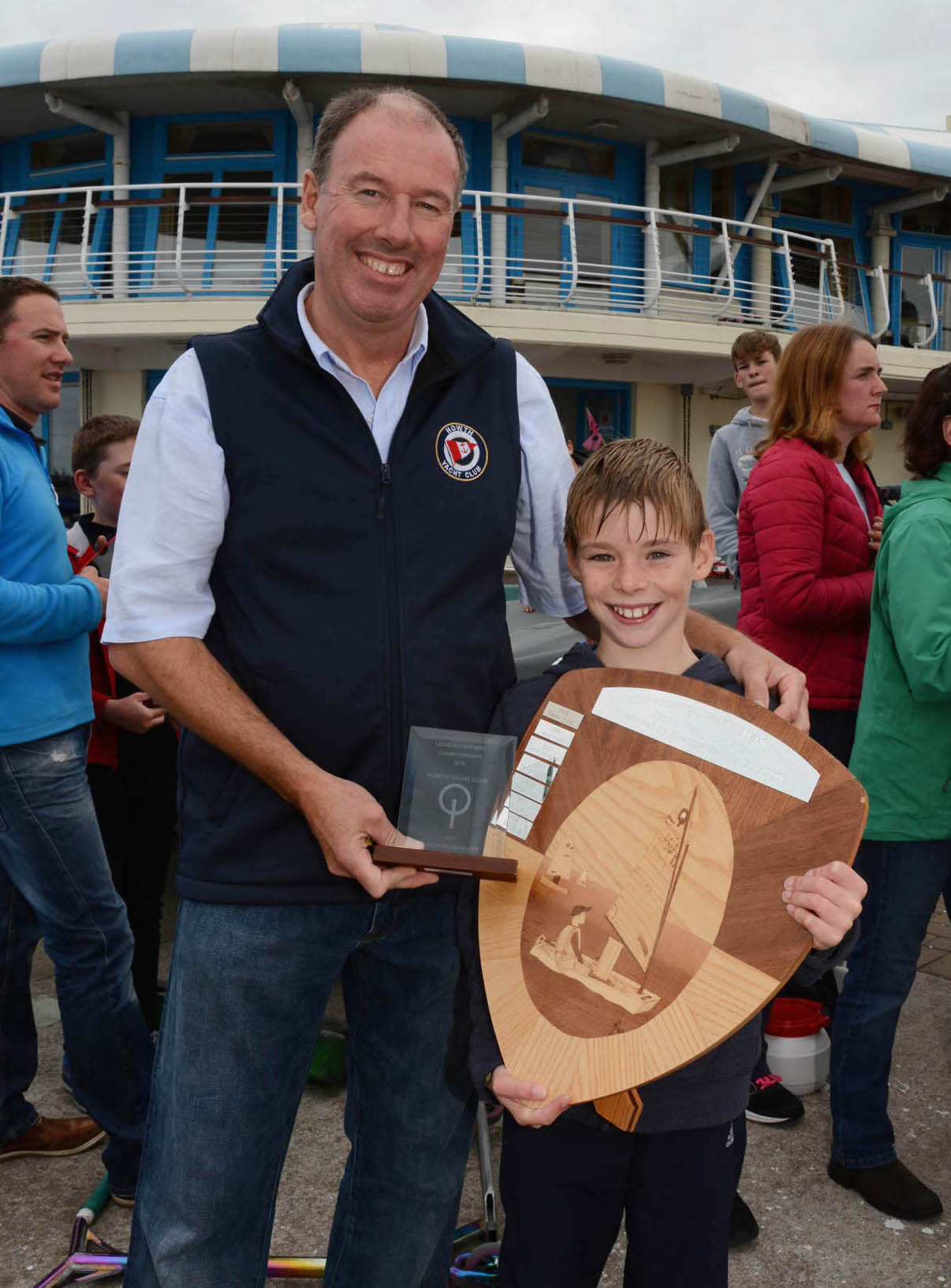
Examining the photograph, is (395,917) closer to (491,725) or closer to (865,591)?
(491,725)

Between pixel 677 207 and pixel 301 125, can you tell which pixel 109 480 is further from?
pixel 677 207

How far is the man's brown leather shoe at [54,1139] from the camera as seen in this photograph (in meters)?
2.59

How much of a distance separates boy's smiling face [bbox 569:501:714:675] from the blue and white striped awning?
1229cm

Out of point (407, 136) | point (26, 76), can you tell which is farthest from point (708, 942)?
point (26, 76)

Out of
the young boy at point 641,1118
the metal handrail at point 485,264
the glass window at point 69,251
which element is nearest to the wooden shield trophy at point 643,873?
the young boy at point 641,1118

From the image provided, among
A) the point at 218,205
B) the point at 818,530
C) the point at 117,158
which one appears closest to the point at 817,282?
the point at 218,205

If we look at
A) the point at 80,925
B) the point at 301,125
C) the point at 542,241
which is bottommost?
the point at 80,925

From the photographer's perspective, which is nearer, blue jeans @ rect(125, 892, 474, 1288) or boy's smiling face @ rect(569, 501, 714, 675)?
blue jeans @ rect(125, 892, 474, 1288)

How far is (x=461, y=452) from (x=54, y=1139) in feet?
6.94

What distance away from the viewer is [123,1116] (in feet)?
7.80

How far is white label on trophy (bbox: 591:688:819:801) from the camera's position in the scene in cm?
138

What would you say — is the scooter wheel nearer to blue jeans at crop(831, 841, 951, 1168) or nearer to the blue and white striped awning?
blue jeans at crop(831, 841, 951, 1168)

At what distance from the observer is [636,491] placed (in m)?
1.60

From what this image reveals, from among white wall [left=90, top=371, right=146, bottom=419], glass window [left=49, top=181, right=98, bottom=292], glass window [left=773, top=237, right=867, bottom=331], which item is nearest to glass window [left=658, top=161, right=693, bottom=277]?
glass window [left=773, top=237, right=867, bottom=331]
